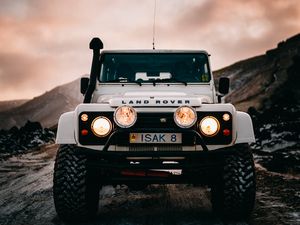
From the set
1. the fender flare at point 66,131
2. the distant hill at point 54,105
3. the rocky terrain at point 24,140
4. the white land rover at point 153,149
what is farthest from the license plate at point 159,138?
the distant hill at point 54,105

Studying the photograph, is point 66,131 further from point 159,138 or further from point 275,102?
point 275,102

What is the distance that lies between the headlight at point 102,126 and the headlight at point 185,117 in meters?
0.66

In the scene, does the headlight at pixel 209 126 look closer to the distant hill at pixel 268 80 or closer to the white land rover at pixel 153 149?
the white land rover at pixel 153 149

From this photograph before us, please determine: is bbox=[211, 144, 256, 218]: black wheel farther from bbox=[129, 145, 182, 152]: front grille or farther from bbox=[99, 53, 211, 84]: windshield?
bbox=[99, 53, 211, 84]: windshield

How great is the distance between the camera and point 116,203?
248 inches

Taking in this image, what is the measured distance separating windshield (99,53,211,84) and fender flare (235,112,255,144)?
153 centimetres

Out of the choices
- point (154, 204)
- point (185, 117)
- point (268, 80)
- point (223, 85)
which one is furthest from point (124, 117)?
point (268, 80)

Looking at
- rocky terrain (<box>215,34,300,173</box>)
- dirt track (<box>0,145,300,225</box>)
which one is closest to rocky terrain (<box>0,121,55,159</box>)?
rocky terrain (<box>215,34,300,173</box>)

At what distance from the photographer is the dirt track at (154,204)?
5.05 m

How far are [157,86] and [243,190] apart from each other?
2.05 metres

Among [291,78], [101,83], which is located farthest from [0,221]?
[291,78]

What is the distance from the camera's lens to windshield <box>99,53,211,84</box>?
255 inches

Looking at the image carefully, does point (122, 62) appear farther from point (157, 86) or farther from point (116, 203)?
point (116, 203)

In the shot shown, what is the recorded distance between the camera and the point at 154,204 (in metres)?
6.19
